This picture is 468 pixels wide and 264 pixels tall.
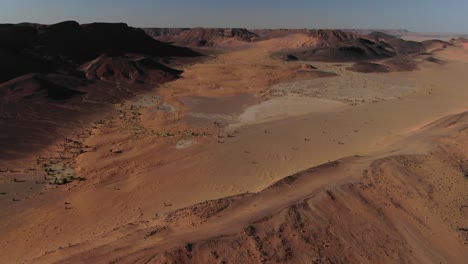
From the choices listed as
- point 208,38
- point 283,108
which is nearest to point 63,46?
point 283,108

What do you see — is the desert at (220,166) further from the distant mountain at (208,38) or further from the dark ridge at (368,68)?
the distant mountain at (208,38)

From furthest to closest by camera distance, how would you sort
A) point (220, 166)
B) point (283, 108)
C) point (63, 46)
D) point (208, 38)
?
point (208, 38) < point (63, 46) < point (283, 108) < point (220, 166)

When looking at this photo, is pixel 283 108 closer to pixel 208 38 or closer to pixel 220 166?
pixel 220 166

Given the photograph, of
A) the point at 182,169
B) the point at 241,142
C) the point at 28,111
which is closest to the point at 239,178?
the point at 182,169

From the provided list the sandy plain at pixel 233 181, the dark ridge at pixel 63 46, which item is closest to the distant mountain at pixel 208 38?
the dark ridge at pixel 63 46

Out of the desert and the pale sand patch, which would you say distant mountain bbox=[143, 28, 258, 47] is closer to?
the desert

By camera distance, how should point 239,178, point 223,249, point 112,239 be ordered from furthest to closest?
point 239,178, point 112,239, point 223,249

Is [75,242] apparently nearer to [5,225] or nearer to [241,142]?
[5,225]

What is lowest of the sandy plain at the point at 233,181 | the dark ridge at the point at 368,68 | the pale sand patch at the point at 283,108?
the dark ridge at the point at 368,68
